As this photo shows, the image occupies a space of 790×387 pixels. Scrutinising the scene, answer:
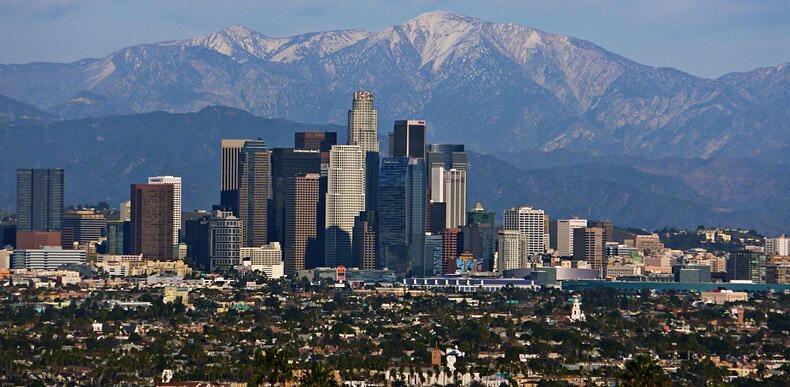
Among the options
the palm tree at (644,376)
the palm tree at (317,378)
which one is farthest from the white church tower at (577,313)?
the palm tree at (644,376)

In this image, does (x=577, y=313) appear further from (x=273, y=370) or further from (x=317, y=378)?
(x=317, y=378)

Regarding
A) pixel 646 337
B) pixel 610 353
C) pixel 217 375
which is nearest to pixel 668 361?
pixel 610 353

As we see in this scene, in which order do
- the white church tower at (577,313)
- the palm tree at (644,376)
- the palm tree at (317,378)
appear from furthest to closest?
the white church tower at (577,313)
the palm tree at (317,378)
the palm tree at (644,376)

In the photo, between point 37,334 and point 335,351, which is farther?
point 37,334

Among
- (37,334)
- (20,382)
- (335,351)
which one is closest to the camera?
(20,382)

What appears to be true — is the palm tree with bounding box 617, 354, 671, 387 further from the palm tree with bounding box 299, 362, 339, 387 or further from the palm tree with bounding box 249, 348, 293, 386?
the palm tree with bounding box 249, 348, 293, 386

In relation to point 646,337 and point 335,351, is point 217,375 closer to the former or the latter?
point 335,351

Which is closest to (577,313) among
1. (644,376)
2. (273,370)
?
(273,370)

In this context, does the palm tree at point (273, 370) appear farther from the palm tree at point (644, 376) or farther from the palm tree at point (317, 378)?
the palm tree at point (644, 376)

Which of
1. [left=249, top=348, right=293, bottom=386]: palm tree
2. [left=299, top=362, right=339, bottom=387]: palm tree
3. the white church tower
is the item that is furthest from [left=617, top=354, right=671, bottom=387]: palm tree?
the white church tower
